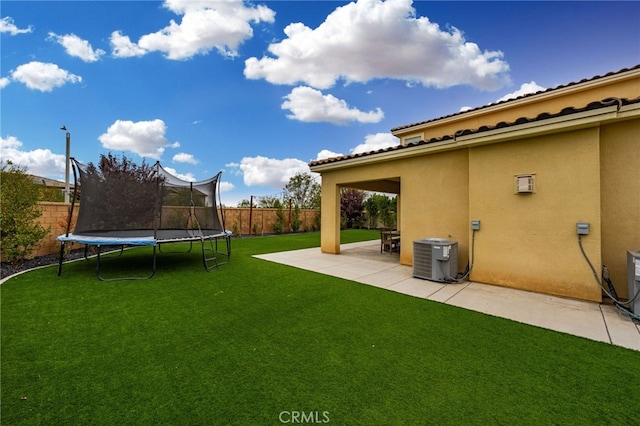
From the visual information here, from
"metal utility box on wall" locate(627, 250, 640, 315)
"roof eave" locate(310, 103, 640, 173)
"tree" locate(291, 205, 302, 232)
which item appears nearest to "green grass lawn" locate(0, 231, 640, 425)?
"metal utility box on wall" locate(627, 250, 640, 315)

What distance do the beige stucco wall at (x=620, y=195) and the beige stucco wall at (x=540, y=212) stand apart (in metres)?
0.48

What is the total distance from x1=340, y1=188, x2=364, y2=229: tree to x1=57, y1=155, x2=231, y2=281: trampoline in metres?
13.6

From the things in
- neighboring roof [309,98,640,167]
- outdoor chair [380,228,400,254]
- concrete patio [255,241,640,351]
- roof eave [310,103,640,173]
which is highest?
neighboring roof [309,98,640,167]

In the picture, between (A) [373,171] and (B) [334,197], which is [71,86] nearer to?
(B) [334,197]

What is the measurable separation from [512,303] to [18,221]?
9937 millimetres

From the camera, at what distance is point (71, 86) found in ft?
34.0

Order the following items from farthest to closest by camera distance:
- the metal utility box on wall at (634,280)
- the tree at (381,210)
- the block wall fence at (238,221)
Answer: the tree at (381,210)
the block wall fence at (238,221)
the metal utility box on wall at (634,280)

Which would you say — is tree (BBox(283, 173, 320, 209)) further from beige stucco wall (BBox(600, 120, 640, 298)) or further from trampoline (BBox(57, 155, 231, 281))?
beige stucco wall (BBox(600, 120, 640, 298))

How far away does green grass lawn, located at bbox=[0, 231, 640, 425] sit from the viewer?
5.88 feet

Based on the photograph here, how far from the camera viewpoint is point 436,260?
529 centimetres

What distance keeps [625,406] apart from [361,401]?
1.87 meters

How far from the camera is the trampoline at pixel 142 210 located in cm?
569

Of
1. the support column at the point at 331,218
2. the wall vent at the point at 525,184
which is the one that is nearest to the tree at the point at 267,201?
the support column at the point at 331,218

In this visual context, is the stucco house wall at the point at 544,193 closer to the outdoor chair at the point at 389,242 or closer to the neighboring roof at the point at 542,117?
the neighboring roof at the point at 542,117
